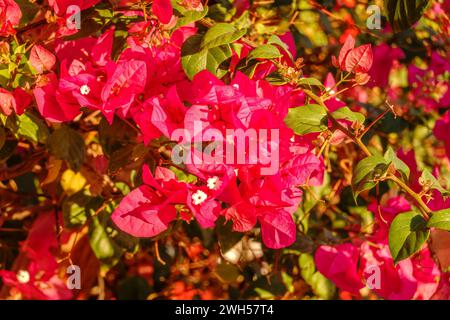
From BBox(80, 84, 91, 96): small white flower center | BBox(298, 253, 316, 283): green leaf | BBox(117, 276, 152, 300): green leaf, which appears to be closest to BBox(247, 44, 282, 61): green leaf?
BBox(80, 84, 91, 96): small white flower center

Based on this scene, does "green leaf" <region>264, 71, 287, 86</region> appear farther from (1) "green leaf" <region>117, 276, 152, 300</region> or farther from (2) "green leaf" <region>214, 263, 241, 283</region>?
(1) "green leaf" <region>117, 276, 152, 300</region>

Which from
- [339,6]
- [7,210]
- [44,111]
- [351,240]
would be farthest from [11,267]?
[339,6]

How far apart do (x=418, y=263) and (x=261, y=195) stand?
382 mm

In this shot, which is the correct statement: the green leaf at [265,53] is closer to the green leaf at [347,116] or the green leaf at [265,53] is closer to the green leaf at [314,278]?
the green leaf at [347,116]

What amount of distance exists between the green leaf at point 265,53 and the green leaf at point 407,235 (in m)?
0.25

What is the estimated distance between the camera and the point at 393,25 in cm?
86

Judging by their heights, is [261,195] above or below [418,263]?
above

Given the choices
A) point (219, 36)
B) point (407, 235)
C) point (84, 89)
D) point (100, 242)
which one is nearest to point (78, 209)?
point (100, 242)

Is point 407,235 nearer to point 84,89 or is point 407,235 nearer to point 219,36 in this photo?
point 219,36

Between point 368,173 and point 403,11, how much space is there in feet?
0.79

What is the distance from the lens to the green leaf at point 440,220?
2.35 feet

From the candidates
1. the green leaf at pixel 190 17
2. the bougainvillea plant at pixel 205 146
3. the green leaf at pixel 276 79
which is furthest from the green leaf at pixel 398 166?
the green leaf at pixel 190 17

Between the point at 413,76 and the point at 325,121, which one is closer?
the point at 325,121

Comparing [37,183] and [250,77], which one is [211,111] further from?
[37,183]
